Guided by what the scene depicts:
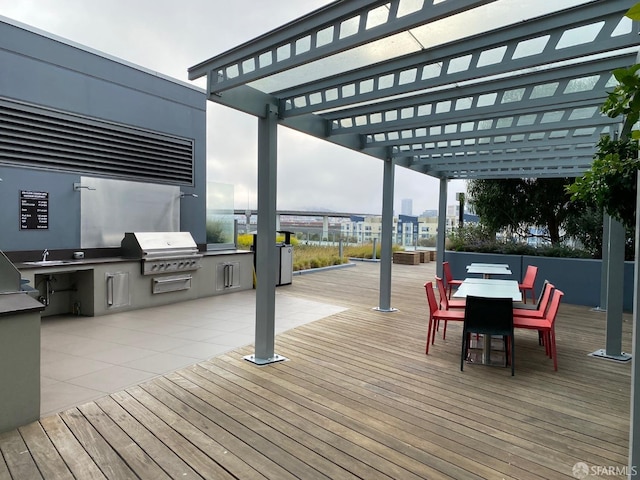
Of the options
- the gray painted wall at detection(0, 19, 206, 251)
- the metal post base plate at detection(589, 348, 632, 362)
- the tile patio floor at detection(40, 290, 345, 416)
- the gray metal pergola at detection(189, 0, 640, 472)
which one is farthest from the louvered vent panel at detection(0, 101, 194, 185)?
the metal post base plate at detection(589, 348, 632, 362)

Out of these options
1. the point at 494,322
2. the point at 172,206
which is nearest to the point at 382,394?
the point at 494,322

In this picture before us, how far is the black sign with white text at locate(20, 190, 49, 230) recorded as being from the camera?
5992 millimetres

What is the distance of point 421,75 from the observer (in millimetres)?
3729

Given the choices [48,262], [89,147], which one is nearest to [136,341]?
[48,262]

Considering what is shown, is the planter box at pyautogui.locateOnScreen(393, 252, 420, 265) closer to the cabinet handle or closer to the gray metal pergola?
the gray metal pergola

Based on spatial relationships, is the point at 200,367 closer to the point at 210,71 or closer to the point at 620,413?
the point at 210,71

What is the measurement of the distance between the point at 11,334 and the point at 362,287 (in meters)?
7.60

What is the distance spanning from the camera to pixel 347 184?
34625 mm

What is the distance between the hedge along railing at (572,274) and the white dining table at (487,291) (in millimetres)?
3564

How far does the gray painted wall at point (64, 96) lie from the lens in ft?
19.1

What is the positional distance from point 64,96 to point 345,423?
6.30 meters

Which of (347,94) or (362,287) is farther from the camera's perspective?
(362,287)

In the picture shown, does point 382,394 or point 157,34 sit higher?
point 157,34

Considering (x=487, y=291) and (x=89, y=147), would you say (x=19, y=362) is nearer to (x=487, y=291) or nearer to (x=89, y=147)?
(x=487, y=291)
